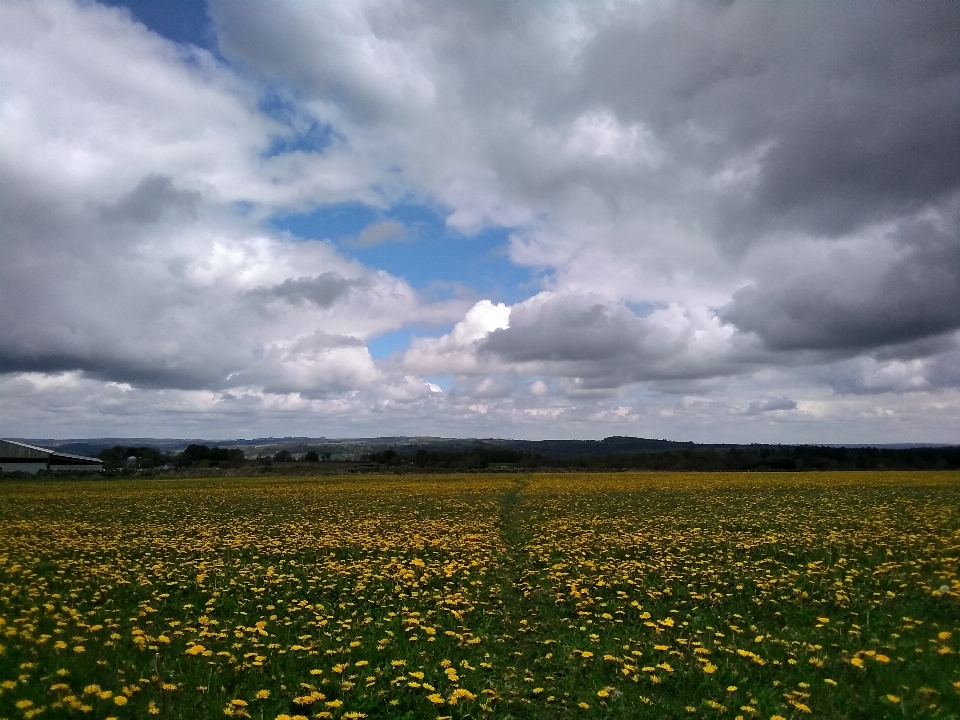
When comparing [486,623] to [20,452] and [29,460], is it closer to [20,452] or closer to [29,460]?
[29,460]

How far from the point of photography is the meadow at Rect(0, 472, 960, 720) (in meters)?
7.29

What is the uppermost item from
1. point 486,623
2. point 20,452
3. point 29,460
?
point 486,623

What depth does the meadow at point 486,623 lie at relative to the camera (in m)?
7.29

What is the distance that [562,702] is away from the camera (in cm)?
755

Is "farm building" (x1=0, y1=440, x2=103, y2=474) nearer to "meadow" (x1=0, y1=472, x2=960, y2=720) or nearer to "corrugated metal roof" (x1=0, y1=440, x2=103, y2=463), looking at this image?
"corrugated metal roof" (x1=0, y1=440, x2=103, y2=463)

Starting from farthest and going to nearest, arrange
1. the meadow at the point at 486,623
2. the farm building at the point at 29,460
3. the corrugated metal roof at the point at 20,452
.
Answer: the corrugated metal roof at the point at 20,452 < the farm building at the point at 29,460 < the meadow at the point at 486,623

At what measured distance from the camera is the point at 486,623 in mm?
10797

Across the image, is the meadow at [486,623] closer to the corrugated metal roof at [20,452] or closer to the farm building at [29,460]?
the farm building at [29,460]

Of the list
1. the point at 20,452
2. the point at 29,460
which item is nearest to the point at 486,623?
the point at 29,460

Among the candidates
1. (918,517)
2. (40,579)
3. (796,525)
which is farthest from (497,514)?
(40,579)

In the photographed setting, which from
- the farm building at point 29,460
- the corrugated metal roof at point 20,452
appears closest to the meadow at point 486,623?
the farm building at point 29,460

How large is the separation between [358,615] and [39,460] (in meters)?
116

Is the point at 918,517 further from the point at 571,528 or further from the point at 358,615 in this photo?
the point at 358,615

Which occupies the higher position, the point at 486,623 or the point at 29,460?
the point at 486,623
